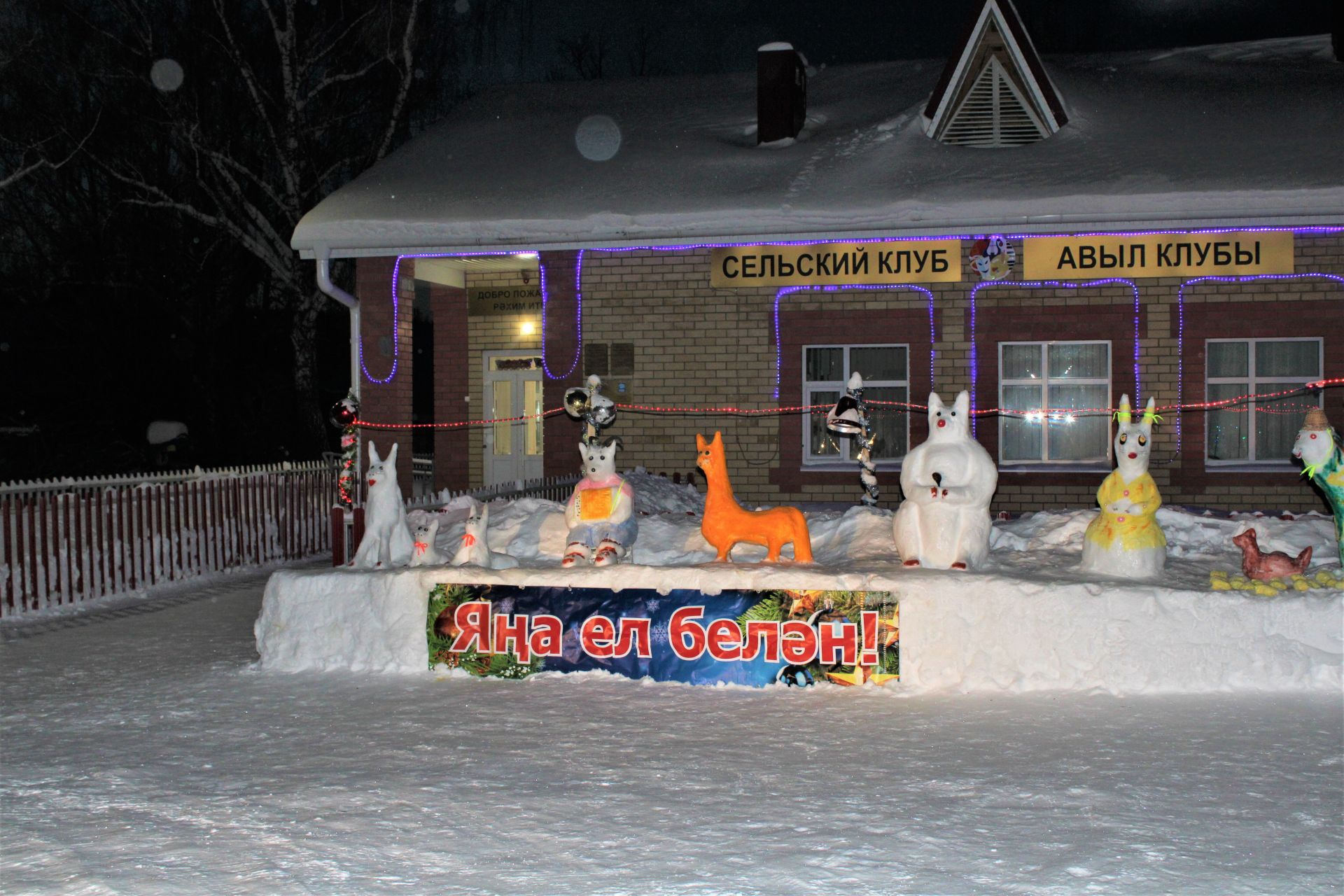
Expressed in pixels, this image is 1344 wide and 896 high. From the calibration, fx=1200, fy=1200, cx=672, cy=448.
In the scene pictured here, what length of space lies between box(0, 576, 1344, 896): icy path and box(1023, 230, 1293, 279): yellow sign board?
742 cm

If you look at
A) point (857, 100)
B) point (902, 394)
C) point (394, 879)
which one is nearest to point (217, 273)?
point (857, 100)

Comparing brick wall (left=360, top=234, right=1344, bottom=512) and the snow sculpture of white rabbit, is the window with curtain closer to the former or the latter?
brick wall (left=360, top=234, right=1344, bottom=512)

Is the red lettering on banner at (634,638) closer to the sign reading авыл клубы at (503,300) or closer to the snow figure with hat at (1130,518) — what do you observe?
the snow figure with hat at (1130,518)

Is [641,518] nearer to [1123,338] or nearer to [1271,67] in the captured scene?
[1123,338]

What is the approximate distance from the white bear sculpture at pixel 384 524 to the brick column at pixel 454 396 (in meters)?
8.32

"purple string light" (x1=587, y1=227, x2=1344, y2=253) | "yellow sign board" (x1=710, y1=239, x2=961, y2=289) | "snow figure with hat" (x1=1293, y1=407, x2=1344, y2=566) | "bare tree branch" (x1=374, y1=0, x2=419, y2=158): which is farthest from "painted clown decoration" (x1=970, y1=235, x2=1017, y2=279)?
"bare tree branch" (x1=374, y1=0, x2=419, y2=158)

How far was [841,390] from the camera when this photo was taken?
14414mm

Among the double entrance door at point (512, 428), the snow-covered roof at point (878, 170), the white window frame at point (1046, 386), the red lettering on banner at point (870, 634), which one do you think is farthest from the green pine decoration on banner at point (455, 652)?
the double entrance door at point (512, 428)

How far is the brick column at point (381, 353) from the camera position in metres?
14.5

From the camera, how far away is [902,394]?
1435 centimetres

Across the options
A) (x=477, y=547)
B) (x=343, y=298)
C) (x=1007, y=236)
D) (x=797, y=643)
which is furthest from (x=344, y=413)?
(x=1007, y=236)

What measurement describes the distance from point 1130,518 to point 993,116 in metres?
7.99

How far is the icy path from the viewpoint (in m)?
4.59

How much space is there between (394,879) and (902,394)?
1076 cm
